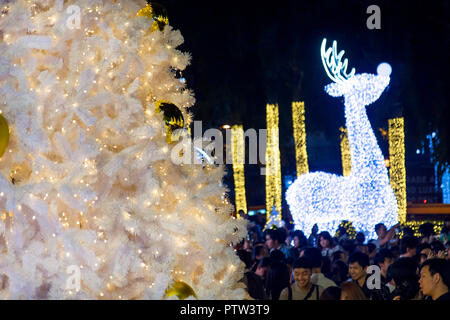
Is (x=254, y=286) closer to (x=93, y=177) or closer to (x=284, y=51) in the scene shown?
(x=93, y=177)

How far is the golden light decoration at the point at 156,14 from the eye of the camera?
3854 mm

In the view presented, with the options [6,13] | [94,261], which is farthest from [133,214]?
[6,13]

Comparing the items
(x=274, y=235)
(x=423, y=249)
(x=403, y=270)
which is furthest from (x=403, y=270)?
(x=274, y=235)

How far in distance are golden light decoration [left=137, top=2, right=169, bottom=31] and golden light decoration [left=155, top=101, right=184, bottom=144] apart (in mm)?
521

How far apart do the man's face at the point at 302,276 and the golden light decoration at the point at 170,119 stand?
8.37 ft

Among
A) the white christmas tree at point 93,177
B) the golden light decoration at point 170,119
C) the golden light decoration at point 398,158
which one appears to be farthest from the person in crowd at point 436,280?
the golden light decoration at point 398,158

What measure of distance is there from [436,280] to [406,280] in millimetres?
465

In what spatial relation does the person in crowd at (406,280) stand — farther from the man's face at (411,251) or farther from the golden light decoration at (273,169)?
the golden light decoration at (273,169)

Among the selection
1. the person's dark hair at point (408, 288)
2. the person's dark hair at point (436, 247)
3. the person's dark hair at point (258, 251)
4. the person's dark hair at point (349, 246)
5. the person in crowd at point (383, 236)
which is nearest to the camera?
the person's dark hair at point (408, 288)

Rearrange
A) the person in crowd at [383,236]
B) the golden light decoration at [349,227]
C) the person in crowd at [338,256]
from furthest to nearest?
the golden light decoration at [349,227]
the person in crowd at [383,236]
the person in crowd at [338,256]

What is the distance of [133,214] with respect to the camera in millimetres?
3242

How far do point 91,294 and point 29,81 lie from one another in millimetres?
1114

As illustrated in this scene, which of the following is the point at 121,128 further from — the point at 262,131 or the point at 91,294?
the point at 262,131

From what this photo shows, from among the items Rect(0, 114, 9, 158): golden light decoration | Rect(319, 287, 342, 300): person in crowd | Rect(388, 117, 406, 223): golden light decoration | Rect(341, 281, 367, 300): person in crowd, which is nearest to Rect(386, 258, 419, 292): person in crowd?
Rect(341, 281, 367, 300): person in crowd
